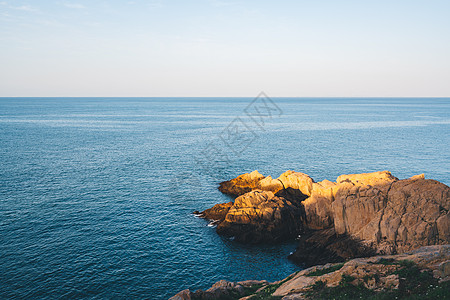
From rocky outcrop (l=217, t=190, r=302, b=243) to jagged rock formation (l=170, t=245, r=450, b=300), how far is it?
17.7 m

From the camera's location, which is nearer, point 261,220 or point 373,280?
point 373,280

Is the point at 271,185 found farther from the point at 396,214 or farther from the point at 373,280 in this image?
the point at 373,280

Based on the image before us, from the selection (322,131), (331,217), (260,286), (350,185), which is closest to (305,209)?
(331,217)

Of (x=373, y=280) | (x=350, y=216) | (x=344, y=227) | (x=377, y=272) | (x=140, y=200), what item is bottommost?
(x=140, y=200)

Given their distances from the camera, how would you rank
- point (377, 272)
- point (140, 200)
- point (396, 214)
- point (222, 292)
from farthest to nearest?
1. point (140, 200)
2. point (396, 214)
3. point (222, 292)
4. point (377, 272)

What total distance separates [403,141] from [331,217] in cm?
9011

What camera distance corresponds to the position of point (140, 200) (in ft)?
201

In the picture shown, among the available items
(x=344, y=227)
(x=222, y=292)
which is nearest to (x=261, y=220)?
(x=344, y=227)

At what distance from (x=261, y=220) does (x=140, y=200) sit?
88.3 ft

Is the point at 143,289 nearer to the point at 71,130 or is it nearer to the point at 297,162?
the point at 297,162

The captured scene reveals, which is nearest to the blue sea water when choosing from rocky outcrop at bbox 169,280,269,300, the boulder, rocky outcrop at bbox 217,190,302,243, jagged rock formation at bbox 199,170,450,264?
rocky outcrop at bbox 217,190,302,243

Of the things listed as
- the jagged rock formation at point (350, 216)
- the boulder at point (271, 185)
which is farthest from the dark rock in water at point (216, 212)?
the boulder at point (271, 185)

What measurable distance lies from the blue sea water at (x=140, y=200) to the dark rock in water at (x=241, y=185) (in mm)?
3737

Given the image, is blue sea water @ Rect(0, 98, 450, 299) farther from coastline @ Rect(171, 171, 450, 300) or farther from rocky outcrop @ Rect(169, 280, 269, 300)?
rocky outcrop @ Rect(169, 280, 269, 300)
